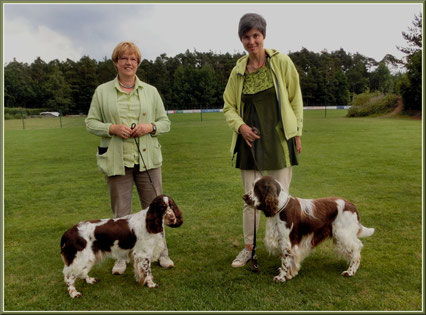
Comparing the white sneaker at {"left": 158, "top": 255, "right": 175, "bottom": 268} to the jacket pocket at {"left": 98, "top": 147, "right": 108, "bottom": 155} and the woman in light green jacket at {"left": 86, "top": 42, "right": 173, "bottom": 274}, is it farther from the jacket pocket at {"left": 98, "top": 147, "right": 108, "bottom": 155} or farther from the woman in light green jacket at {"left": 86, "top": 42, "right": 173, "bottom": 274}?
the jacket pocket at {"left": 98, "top": 147, "right": 108, "bottom": 155}

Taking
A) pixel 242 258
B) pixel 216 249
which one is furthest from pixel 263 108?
pixel 216 249

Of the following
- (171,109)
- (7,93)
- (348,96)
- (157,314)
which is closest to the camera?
(157,314)

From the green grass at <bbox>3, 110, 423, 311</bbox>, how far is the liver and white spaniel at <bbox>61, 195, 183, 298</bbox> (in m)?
0.27

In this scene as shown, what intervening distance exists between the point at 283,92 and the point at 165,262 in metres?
2.47

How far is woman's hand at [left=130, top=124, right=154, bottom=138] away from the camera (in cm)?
380

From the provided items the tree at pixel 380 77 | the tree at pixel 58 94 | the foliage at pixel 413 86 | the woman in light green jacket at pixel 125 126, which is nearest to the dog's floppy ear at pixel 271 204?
the woman in light green jacket at pixel 125 126

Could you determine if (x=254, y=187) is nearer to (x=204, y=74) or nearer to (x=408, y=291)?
(x=408, y=291)

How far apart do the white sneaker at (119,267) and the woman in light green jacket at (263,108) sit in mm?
1323

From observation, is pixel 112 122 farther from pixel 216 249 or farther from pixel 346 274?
pixel 346 274

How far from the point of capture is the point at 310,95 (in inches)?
1861

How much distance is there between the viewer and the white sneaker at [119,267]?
13.4 ft

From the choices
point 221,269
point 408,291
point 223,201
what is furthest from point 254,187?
point 223,201

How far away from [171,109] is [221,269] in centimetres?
4647

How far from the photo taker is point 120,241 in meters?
3.67
